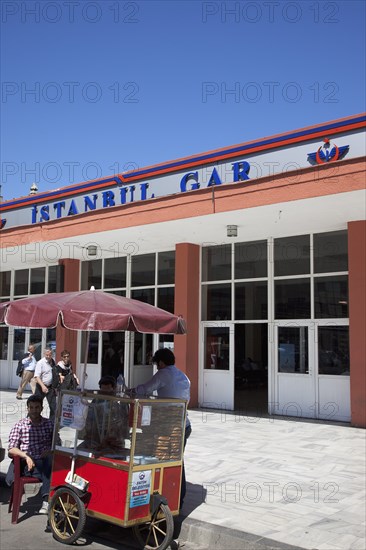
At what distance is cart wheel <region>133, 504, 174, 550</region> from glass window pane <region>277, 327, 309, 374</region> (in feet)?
25.0

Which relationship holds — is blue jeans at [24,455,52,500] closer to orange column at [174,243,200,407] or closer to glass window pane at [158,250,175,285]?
orange column at [174,243,200,407]

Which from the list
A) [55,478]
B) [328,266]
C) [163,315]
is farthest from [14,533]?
[328,266]

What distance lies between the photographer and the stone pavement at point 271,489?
16.5 feet

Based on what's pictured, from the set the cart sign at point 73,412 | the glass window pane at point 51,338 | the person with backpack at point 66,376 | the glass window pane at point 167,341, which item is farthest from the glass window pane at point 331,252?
the glass window pane at point 51,338

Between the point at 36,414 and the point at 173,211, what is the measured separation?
5.99m

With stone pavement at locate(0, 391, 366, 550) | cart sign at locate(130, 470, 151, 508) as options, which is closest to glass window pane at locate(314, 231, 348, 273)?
stone pavement at locate(0, 391, 366, 550)

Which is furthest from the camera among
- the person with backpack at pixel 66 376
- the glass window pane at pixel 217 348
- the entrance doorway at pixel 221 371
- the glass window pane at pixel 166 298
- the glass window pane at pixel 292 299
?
the glass window pane at pixel 166 298

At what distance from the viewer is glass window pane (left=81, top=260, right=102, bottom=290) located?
1675 cm

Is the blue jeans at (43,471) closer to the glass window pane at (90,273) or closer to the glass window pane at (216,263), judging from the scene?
the glass window pane at (216,263)

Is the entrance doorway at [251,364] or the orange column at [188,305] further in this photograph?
the entrance doorway at [251,364]

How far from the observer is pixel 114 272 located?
1634 centimetres

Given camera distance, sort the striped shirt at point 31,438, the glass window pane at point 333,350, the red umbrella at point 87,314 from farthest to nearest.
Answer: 1. the glass window pane at point 333,350
2. the striped shirt at point 31,438
3. the red umbrella at point 87,314

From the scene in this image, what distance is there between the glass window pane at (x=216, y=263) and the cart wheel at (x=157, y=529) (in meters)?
9.05

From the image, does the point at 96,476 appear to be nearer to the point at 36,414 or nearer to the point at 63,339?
the point at 36,414
